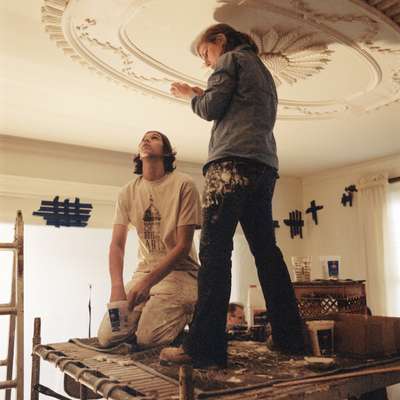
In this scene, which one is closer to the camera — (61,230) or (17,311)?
(17,311)

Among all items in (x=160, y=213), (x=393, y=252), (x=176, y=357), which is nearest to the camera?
(x=176, y=357)

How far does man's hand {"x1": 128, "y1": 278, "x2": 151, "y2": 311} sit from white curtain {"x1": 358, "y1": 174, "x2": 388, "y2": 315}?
3.22m

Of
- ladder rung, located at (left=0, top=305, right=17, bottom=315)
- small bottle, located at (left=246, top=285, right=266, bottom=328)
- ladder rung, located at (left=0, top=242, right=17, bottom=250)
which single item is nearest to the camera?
ladder rung, located at (left=0, top=305, right=17, bottom=315)

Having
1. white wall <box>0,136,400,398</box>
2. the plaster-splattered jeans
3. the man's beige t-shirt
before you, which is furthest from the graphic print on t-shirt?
white wall <box>0,136,400,398</box>

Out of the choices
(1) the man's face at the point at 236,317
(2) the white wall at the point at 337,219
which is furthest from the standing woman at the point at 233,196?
(2) the white wall at the point at 337,219

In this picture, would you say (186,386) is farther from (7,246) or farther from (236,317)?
(236,317)

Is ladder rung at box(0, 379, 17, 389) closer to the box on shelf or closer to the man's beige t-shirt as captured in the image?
the man's beige t-shirt

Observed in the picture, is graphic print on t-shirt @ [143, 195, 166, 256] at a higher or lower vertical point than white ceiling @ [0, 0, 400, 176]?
lower

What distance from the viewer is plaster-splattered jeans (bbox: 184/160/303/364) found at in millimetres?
1449

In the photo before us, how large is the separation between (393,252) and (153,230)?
3187 mm

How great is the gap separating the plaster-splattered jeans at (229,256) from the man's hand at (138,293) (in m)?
0.51

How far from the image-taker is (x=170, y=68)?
2.64 meters

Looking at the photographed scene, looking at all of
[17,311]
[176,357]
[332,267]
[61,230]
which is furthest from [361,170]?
[176,357]

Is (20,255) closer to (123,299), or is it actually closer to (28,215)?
(123,299)
